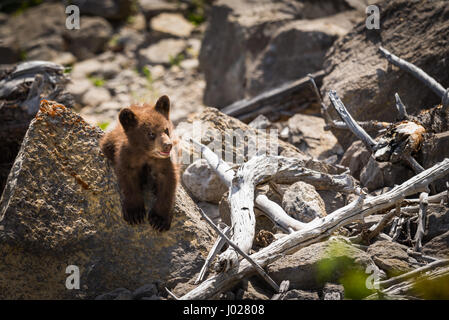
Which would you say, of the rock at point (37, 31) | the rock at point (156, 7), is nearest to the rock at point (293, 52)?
the rock at point (156, 7)

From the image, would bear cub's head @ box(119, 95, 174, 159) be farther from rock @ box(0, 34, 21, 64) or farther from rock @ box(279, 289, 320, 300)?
rock @ box(0, 34, 21, 64)

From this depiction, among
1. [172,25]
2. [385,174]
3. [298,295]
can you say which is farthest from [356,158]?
[172,25]

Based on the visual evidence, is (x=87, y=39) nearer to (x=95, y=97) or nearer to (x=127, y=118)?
(x=95, y=97)

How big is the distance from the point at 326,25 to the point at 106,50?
6846 mm

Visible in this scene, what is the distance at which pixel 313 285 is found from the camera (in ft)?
12.1

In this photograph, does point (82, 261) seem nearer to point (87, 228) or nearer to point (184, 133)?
point (87, 228)

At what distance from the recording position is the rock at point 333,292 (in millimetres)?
3439

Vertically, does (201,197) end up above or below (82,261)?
above

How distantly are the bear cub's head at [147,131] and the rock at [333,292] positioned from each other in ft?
5.84

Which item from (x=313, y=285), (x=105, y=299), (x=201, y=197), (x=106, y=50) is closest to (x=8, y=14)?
(x=106, y=50)

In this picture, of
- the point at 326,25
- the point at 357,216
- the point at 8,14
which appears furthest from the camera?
the point at 8,14

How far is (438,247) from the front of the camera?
3.94 m
